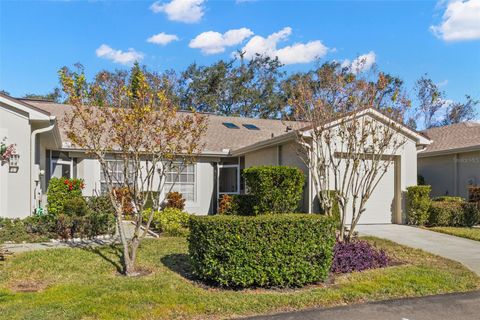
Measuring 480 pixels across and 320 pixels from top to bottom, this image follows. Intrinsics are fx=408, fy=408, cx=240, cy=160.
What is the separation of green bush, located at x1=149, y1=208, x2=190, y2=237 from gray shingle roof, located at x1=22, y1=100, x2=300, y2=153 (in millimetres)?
4599

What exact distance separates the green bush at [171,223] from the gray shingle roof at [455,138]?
10.7 metres

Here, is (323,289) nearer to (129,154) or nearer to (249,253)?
(249,253)

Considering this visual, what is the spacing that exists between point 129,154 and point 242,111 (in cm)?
3103

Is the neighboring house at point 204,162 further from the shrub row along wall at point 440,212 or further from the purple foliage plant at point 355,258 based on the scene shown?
the purple foliage plant at point 355,258

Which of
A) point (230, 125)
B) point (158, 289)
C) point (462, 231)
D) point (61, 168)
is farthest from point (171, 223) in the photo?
point (230, 125)

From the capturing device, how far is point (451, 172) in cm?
1645

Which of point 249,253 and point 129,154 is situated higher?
point 129,154

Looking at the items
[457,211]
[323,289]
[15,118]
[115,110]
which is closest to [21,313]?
[115,110]

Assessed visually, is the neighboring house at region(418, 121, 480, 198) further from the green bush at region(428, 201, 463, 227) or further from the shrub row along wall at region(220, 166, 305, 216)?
the shrub row along wall at region(220, 166, 305, 216)

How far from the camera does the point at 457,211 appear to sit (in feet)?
42.9

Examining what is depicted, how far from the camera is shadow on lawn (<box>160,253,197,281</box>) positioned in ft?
23.0

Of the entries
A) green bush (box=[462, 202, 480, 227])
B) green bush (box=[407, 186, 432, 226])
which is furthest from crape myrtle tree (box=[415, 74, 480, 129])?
green bush (box=[407, 186, 432, 226])

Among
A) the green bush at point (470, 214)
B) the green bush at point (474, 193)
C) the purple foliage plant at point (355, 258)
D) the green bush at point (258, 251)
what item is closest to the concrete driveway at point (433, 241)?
the purple foliage plant at point (355, 258)

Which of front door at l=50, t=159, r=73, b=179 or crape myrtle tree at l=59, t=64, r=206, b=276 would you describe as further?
front door at l=50, t=159, r=73, b=179
